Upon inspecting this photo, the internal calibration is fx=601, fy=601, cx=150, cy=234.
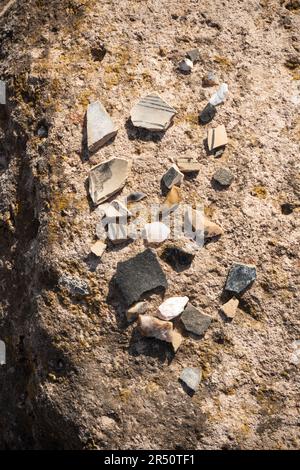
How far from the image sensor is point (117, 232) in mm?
2119

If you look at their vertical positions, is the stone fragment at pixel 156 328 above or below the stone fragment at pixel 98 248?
below

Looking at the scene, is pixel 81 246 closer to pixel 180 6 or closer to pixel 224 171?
pixel 224 171

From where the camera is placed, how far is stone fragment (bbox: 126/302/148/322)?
206cm

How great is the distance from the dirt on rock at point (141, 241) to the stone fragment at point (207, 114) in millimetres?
30

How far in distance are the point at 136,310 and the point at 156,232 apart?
29 cm

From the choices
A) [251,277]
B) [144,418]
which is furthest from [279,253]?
[144,418]

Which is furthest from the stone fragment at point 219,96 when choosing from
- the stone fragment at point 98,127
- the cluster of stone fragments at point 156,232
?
the stone fragment at point 98,127

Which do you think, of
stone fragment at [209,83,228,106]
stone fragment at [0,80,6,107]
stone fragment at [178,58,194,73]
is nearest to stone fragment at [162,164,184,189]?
stone fragment at [209,83,228,106]

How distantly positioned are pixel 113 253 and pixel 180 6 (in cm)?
108

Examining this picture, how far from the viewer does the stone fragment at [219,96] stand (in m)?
2.31

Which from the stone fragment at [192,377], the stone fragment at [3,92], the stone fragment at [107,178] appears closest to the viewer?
the stone fragment at [192,377]

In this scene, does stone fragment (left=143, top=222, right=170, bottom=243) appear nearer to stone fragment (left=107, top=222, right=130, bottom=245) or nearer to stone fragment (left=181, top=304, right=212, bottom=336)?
stone fragment (left=107, top=222, right=130, bottom=245)

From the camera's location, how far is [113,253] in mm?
2123

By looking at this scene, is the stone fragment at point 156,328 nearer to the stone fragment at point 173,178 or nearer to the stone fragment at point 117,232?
the stone fragment at point 117,232
